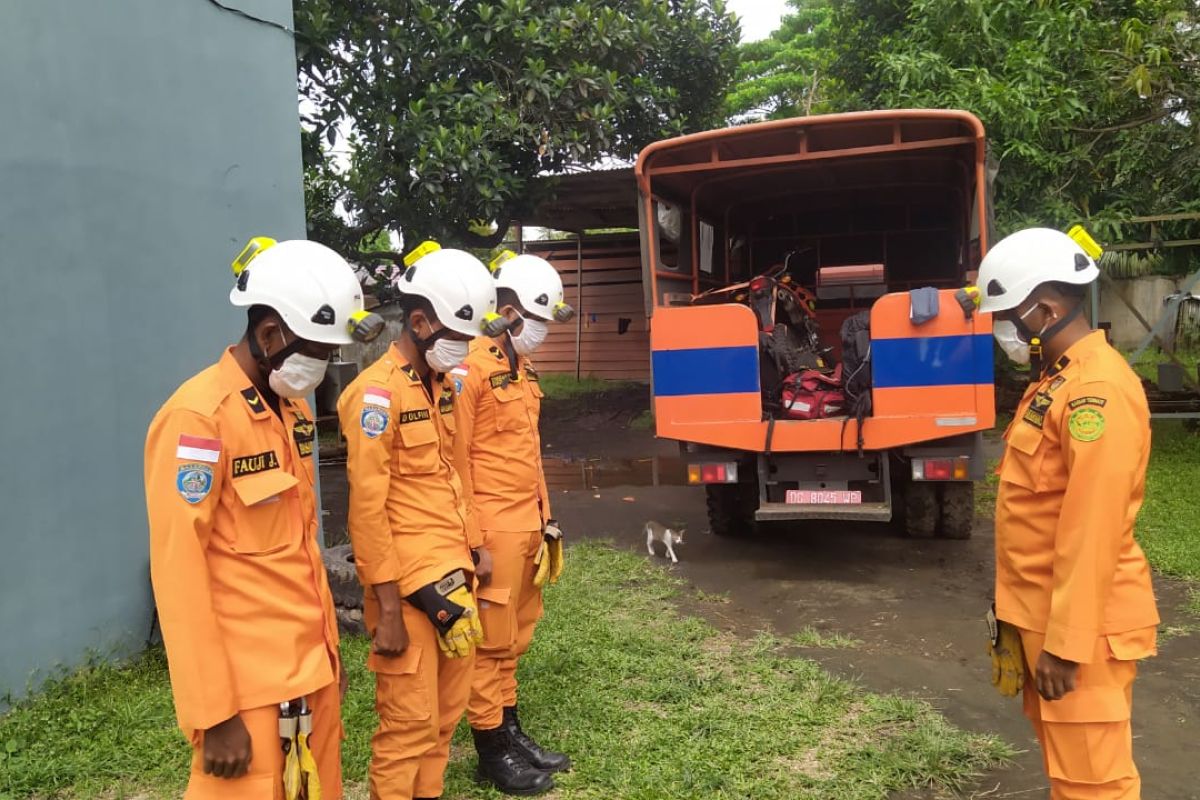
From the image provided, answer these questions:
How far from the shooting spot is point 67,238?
3.88 meters

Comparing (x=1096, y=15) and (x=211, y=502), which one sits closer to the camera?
(x=211, y=502)

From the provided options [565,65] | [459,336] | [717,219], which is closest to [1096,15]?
[717,219]

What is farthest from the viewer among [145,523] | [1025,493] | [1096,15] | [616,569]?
[1096,15]

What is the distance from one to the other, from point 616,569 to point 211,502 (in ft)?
13.8

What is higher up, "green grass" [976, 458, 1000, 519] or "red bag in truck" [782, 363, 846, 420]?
"red bag in truck" [782, 363, 846, 420]

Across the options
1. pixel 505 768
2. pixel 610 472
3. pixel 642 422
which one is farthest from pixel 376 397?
pixel 642 422

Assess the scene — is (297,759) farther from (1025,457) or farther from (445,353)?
(1025,457)

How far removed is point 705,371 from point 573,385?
1049cm

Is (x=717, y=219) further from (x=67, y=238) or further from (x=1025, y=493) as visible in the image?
(x=1025, y=493)

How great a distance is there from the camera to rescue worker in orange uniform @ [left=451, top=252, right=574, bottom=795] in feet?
10.5

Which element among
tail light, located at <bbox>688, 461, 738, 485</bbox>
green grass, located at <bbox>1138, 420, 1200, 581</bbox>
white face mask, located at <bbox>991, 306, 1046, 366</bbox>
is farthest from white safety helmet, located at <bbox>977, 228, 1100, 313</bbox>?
green grass, located at <bbox>1138, 420, 1200, 581</bbox>

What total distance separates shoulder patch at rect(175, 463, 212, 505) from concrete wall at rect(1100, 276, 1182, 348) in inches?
723

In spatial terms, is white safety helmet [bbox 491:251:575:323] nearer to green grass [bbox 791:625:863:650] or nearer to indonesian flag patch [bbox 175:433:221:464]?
indonesian flag patch [bbox 175:433:221:464]

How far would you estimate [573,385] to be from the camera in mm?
16125
